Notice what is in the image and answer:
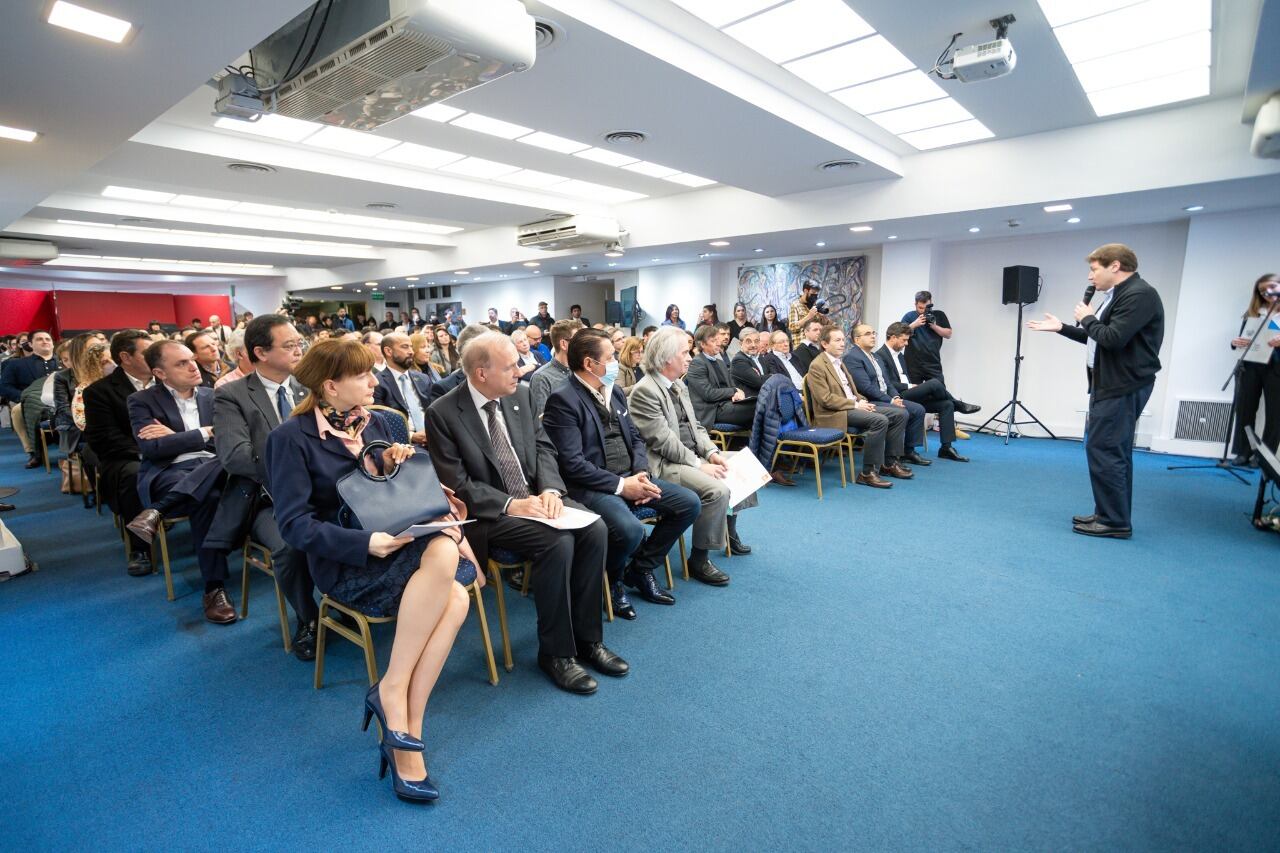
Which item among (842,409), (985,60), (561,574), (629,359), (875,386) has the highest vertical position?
(985,60)

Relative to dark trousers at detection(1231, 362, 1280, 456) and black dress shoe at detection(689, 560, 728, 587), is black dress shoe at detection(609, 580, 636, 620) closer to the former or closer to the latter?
black dress shoe at detection(689, 560, 728, 587)

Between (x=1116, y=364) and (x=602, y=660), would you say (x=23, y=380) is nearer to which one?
(x=602, y=660)

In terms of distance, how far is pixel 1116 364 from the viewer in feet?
12.5

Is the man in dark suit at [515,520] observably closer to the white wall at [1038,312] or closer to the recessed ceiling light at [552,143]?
the recessed ceiling light at [552,143]

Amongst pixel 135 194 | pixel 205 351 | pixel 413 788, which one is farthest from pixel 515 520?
pixel 135 194

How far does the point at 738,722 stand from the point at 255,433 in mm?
2435

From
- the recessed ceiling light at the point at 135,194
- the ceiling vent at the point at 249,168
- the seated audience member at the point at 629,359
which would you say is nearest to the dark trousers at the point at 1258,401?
the seated audience member at the point at 629,359

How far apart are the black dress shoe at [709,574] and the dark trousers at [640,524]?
11.0 inches

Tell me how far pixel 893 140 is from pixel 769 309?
3.68m

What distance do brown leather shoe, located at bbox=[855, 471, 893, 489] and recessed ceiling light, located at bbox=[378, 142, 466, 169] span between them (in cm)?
499

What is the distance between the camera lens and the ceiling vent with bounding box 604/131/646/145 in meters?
5.01

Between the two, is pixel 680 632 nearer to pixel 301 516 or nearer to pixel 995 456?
pixel 301 516

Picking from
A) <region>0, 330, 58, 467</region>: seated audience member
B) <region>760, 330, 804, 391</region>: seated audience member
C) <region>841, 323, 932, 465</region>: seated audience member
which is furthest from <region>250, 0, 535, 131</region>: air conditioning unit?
<region>0, 330, 58, 467</region>: seated audience member

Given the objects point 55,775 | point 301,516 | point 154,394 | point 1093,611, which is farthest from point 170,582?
point 1093,611
